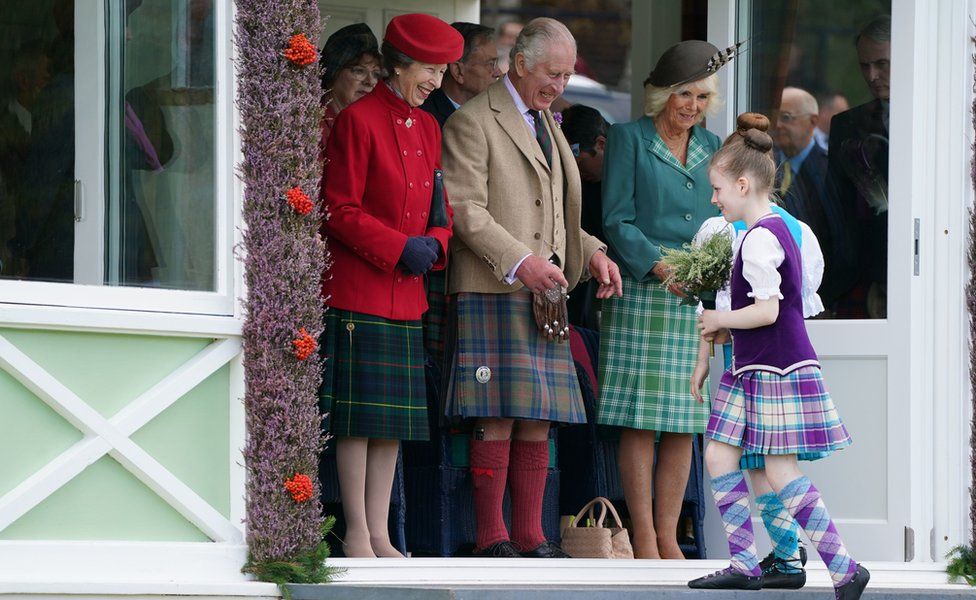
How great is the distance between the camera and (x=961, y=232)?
234 inches

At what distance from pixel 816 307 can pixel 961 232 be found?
3.10ft

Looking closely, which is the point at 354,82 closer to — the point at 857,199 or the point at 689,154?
the point at 689,154

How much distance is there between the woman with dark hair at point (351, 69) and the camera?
5945 millimetres

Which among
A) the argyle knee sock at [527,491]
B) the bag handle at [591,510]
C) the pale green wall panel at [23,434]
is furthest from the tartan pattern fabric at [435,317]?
the pale green wall panel at [23,434]

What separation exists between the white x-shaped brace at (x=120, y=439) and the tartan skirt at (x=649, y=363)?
59.3 inches

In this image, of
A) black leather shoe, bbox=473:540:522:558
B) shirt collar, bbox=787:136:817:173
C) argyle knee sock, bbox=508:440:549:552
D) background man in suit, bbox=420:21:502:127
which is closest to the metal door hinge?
shirt collar, bbox=787:136:817:173

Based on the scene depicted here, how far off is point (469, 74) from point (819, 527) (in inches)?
88.1

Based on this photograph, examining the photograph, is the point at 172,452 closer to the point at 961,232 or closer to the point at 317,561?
the point at 317,561

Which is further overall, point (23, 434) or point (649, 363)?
point (649, 363)

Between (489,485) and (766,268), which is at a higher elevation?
(766,268)

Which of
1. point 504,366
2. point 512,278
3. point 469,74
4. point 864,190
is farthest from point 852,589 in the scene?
point 469,74

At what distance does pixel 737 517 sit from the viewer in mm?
5094

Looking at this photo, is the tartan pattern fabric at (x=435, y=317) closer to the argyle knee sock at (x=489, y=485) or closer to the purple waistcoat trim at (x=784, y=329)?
the argyle knee sock at (x=489, y=485)

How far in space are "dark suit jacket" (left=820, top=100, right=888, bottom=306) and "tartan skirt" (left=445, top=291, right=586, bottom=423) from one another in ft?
4.18
